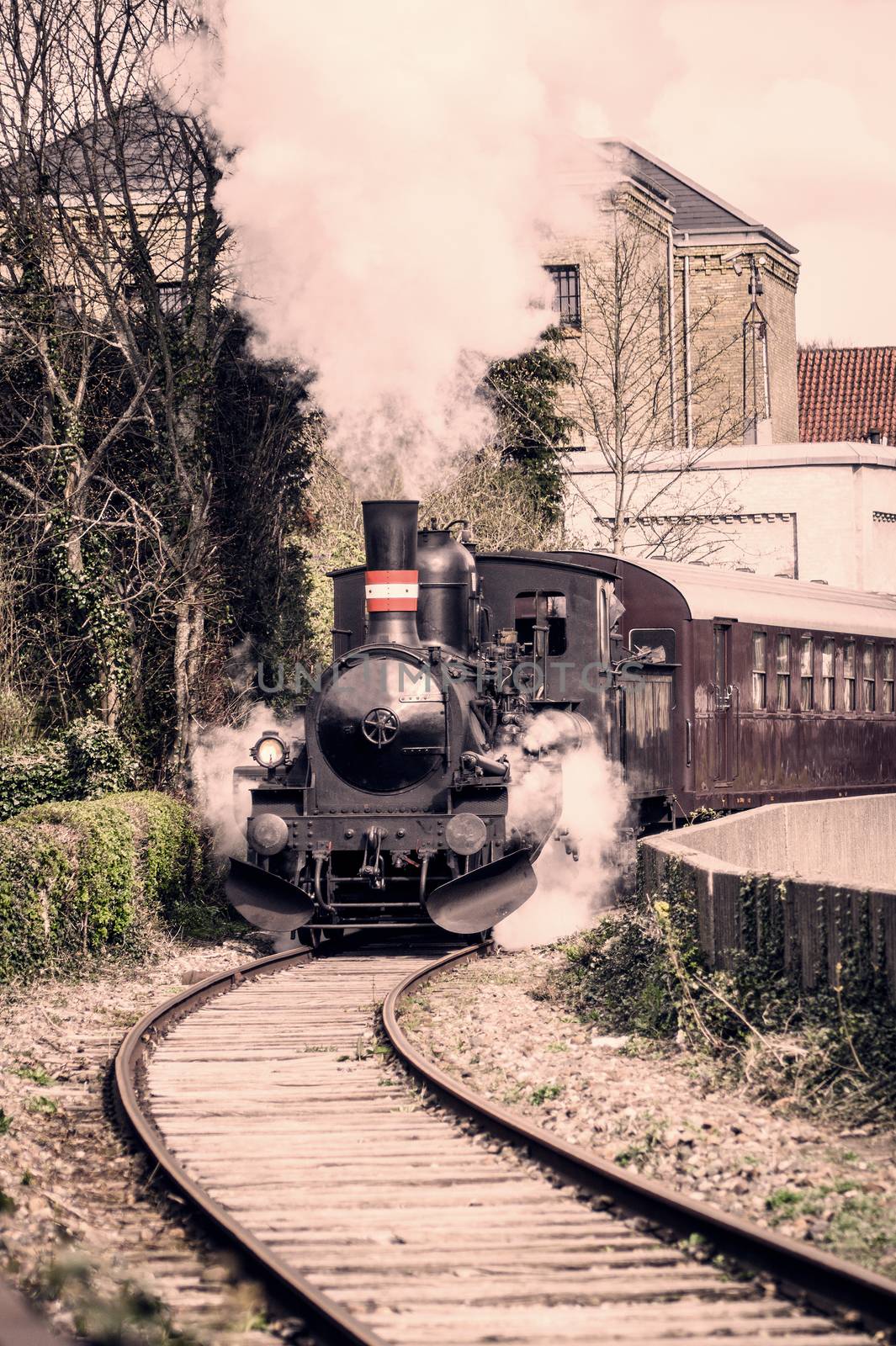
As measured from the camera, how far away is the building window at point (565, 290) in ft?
111

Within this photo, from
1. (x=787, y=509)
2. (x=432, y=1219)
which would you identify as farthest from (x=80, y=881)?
(x=787, y=509)

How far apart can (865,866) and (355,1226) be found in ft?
39.0

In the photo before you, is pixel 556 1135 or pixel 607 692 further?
pixel 607 692

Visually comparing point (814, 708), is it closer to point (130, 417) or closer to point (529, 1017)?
point (130, 417)

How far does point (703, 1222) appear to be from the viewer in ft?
16.4

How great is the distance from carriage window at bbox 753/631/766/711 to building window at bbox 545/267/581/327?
17.7 meters

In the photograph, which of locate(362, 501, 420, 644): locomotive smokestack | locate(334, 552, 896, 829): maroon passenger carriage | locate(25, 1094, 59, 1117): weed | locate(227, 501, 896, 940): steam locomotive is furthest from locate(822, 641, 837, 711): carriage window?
locate(25, 1094, 59, 1117): weed

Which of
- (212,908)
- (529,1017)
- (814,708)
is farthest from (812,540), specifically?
(529,1017)

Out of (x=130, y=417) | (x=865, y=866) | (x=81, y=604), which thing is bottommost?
(x=865, y=866)

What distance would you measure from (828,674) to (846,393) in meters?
31.3

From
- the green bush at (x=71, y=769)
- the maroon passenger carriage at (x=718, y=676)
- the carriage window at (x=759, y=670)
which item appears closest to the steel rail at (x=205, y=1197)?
the maroon passenger carriage at (x=718, y=676)

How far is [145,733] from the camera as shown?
53.2 feet

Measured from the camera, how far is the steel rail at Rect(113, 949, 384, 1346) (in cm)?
428

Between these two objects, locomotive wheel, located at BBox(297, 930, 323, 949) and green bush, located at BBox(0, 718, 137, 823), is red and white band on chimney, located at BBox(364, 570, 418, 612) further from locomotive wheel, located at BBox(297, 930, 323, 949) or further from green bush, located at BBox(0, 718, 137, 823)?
green bush, located at BBox(0, 718, 137, 823)
